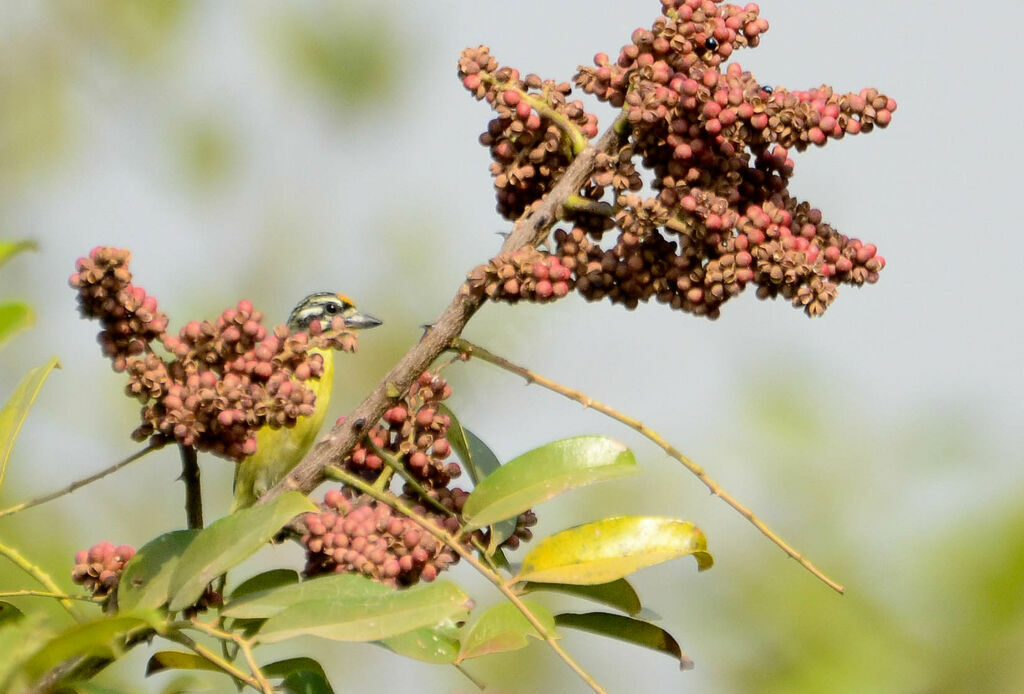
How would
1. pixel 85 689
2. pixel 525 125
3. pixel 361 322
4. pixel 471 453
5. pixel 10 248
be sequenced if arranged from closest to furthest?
pixel 10 248 → pixel 85 689 → pixel 525 125 → pixel 471 453 → pixel 361 322

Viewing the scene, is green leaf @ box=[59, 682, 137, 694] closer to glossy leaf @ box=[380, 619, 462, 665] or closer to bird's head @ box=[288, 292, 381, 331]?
glossy leaf @ box=[380, 619, 462, 665]

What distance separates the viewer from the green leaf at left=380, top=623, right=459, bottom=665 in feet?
5.90

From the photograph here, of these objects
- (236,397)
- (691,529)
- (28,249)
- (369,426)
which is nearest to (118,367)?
(236,397)

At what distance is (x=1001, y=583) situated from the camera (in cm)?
285

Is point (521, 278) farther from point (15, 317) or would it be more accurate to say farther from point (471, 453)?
point (15, 317)

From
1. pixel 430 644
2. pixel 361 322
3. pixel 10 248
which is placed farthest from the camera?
pixel 361 322

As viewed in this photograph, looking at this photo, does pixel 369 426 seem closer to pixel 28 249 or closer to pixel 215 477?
pixel 28 249

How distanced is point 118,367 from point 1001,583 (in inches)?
78.5

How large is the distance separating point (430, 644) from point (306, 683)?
20 centimetres

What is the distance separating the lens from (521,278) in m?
1.92

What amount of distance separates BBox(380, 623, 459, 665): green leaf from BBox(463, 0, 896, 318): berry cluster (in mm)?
504

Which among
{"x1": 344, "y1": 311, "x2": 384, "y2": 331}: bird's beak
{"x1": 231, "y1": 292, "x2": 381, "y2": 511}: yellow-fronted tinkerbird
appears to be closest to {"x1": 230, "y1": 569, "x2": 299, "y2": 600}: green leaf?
{"x1": 231, "y1": 292, "x2": 381, "y2": 511}: yellow-fronted tinkerbird

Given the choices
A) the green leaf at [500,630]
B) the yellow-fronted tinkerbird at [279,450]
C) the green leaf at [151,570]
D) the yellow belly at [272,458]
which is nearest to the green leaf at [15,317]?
the green leaf at [151,570]

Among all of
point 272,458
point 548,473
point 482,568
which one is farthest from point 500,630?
point 272,458
